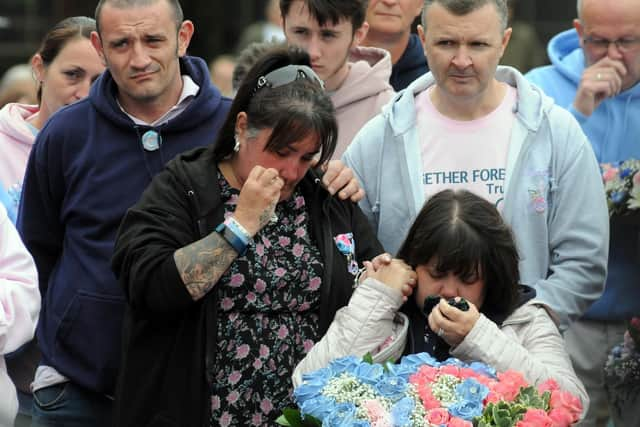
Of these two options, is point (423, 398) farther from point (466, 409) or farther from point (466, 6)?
point (466, 6)

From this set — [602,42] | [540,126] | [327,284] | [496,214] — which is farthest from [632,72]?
[327,284]

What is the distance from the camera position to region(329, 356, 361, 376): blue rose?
460 centimetres

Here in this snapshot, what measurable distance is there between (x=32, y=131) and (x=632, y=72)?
249 cm

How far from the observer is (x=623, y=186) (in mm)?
6156

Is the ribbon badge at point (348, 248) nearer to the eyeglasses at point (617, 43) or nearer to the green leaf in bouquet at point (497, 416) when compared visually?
the green leaf in bouquet at point (497, 416)

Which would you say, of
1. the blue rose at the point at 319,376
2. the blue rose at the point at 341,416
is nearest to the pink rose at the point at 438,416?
→ the blue rose at the point at 341,416

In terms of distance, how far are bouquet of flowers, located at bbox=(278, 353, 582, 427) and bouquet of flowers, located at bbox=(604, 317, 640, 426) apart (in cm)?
148

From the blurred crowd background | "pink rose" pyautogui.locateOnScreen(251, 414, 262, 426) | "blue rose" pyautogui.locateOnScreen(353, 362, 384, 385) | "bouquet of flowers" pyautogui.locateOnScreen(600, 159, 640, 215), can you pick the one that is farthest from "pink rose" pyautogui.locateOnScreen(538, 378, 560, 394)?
the blurred crowd background

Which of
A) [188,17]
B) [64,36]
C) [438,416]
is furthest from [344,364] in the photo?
[188,17]

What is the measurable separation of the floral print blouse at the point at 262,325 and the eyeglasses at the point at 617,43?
190 cm

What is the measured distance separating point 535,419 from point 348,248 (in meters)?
0.98

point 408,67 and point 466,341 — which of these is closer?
point 466,341

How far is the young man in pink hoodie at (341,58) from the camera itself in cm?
630

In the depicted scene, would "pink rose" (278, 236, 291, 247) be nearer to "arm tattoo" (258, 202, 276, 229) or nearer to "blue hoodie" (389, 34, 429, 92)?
"arm tattoo" (258, 202, 276, 229)
